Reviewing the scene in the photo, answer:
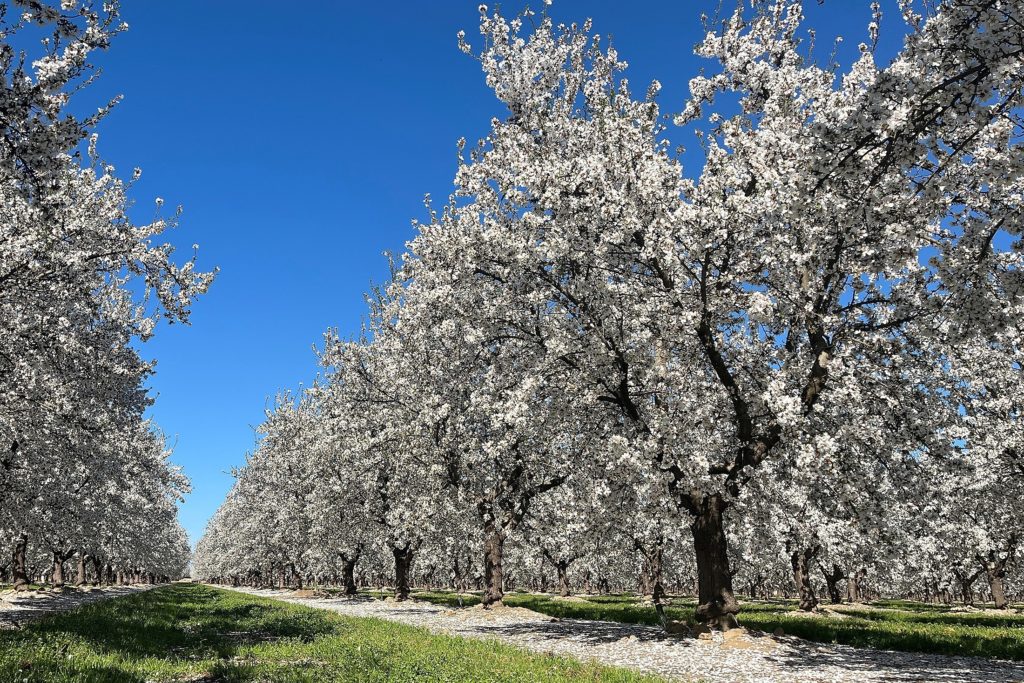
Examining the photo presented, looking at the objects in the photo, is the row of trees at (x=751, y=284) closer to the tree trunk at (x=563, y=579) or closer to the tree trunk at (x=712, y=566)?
the tree trunk at (x=712, y=566)

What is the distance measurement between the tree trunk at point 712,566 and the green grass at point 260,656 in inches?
288

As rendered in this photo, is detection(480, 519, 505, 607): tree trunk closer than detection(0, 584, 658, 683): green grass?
No

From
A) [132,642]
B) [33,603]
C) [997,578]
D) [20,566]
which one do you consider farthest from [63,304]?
[997,578]

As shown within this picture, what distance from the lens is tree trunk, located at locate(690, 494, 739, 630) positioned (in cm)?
2130

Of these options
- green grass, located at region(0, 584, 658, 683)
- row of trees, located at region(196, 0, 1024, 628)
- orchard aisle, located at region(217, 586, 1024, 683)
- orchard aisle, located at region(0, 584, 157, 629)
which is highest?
row of trees, located at region(196, 0, 1024, 628)

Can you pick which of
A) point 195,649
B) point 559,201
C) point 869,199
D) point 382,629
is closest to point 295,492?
point 382,629

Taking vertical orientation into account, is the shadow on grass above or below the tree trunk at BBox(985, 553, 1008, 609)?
above

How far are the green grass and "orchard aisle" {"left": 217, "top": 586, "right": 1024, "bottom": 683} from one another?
8.00 ft

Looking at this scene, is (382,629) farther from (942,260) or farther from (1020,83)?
(1020,83)

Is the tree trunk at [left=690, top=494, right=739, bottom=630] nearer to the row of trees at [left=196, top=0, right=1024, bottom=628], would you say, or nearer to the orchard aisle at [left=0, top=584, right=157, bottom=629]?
the row of trees at [left=196, top=0, right=1024, bottom=628]

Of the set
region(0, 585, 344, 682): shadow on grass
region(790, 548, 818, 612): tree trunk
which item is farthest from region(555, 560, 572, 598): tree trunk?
region(0, 585, 344, 682): shadow on grass

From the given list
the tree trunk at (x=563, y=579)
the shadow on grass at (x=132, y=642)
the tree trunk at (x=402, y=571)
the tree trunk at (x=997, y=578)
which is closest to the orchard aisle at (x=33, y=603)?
the shadow on grass at (x=132, y=642)

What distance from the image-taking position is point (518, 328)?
25484mm

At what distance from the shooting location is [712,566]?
2188 cm
